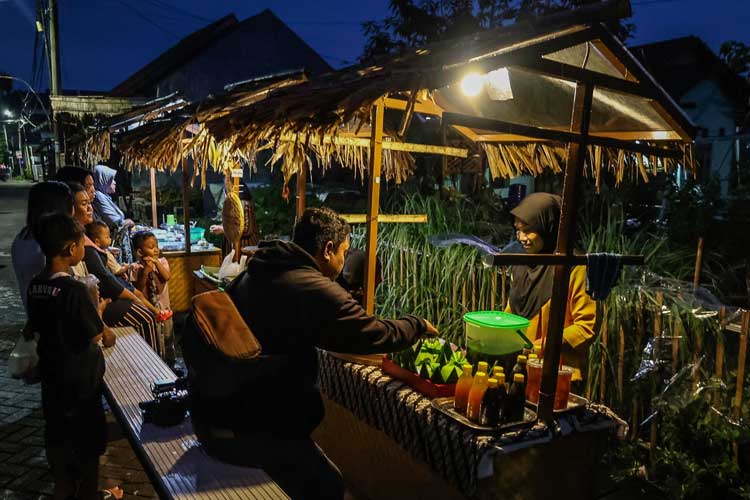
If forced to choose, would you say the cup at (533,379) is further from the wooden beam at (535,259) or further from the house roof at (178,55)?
the house roof at (178,55)

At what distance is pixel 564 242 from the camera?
8.76 feet

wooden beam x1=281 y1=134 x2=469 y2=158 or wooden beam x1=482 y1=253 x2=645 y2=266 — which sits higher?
wooden beam x1=281 y1=134 x2=469 y2=158

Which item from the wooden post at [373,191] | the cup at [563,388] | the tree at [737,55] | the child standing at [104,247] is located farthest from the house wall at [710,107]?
the child standing at [104,247]

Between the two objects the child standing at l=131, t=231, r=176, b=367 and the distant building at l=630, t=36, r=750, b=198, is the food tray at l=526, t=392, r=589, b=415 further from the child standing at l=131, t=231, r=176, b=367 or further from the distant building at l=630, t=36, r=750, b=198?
the distant building at l=630, t=36, r=750, b=198

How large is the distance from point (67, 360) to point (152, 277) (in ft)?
8.48

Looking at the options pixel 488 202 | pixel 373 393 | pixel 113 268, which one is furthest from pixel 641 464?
pixel 488 202

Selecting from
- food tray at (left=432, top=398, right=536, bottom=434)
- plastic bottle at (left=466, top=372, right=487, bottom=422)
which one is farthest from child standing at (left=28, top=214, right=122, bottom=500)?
plastic bottle at (left=466, top=372, right=487, bottom=422)

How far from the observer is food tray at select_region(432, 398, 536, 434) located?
262 cm

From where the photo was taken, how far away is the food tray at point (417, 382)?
3033 millimetres

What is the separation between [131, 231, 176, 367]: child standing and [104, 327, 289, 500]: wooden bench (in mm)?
1843

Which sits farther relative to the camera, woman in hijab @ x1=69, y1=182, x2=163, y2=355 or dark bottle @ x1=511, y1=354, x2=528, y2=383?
woman in hijab @ x1=69, y1=182, x2=163, y2=355

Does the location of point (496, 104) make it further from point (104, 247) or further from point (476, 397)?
point (104, 247)

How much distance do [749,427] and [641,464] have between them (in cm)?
85

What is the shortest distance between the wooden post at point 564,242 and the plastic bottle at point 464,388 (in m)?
0.37
